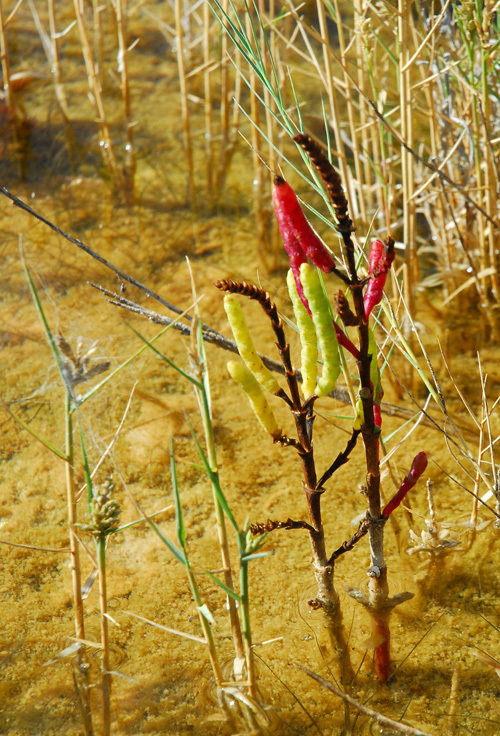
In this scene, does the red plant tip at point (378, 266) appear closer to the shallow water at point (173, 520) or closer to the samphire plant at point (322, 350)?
the samphire plant at point (322, 350)

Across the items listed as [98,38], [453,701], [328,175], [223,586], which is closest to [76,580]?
[223,586]

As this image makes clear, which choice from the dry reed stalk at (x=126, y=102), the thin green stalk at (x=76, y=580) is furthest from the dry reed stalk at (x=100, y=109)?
the thin green stalk at (x=76, y=580)

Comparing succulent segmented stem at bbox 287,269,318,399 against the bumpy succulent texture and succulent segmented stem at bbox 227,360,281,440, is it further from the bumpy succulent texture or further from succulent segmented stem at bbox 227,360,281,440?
the bumpy succulent texture

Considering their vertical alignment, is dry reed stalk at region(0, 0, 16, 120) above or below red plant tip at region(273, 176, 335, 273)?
above

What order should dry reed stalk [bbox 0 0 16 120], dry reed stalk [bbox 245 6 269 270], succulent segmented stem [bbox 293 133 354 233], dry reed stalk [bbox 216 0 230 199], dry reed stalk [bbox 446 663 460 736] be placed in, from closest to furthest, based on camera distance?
succulent segmented stem [bbox 293 133 354 233]
dry reed stalk [bbox 446 663 460 736]
dry reed stalk [bbox 245 6 269 270]
dry reed stalk [bbox 216 0 230 199]
dry reed stalk [bbox 0 0 16 120]

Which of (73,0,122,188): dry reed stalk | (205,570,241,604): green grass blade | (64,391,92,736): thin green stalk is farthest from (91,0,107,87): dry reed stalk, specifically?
(205,570,241,604): green grass blade

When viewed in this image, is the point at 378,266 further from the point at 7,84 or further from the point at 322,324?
the point at 7,84
